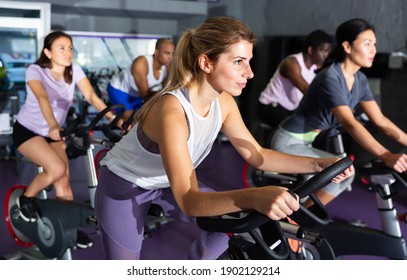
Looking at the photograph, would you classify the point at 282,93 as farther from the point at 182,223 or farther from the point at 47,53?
the point at 47,53

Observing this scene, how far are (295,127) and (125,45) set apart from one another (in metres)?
1.17

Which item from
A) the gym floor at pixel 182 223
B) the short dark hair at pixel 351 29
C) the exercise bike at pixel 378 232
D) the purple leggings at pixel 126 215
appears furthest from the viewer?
the gym floor at pixel 182 223

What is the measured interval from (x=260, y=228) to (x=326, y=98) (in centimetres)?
107

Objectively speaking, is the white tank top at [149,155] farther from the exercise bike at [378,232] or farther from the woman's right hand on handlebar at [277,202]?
the exercise bike at [378,232]

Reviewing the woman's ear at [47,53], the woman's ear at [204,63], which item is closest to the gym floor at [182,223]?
the woman's ear at [47,53]

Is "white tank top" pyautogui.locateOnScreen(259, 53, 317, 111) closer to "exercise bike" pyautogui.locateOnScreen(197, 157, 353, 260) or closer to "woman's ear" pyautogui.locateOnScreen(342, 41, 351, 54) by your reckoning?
"woman's ear" pyautogui.locateOnScreen(342, 41, 351, 54)

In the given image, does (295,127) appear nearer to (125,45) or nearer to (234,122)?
(234,122)

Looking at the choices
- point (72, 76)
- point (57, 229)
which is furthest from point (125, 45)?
point (57, 229)

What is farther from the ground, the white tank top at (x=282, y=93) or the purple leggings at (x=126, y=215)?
the white tank top at (x=282, y=93)

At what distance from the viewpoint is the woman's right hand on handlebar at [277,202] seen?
93 centimetres

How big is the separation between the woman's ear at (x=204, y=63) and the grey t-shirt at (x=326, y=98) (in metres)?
0.91

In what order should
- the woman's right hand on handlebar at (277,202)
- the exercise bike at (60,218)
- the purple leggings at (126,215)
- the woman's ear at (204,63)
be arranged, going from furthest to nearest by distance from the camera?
the exercise bike at (60,218) < the purple leggings at (126,215) < the woman's ear at (204,63) < the woman's right hand on handlebar at (277,202)

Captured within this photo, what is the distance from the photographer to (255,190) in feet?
3.21
